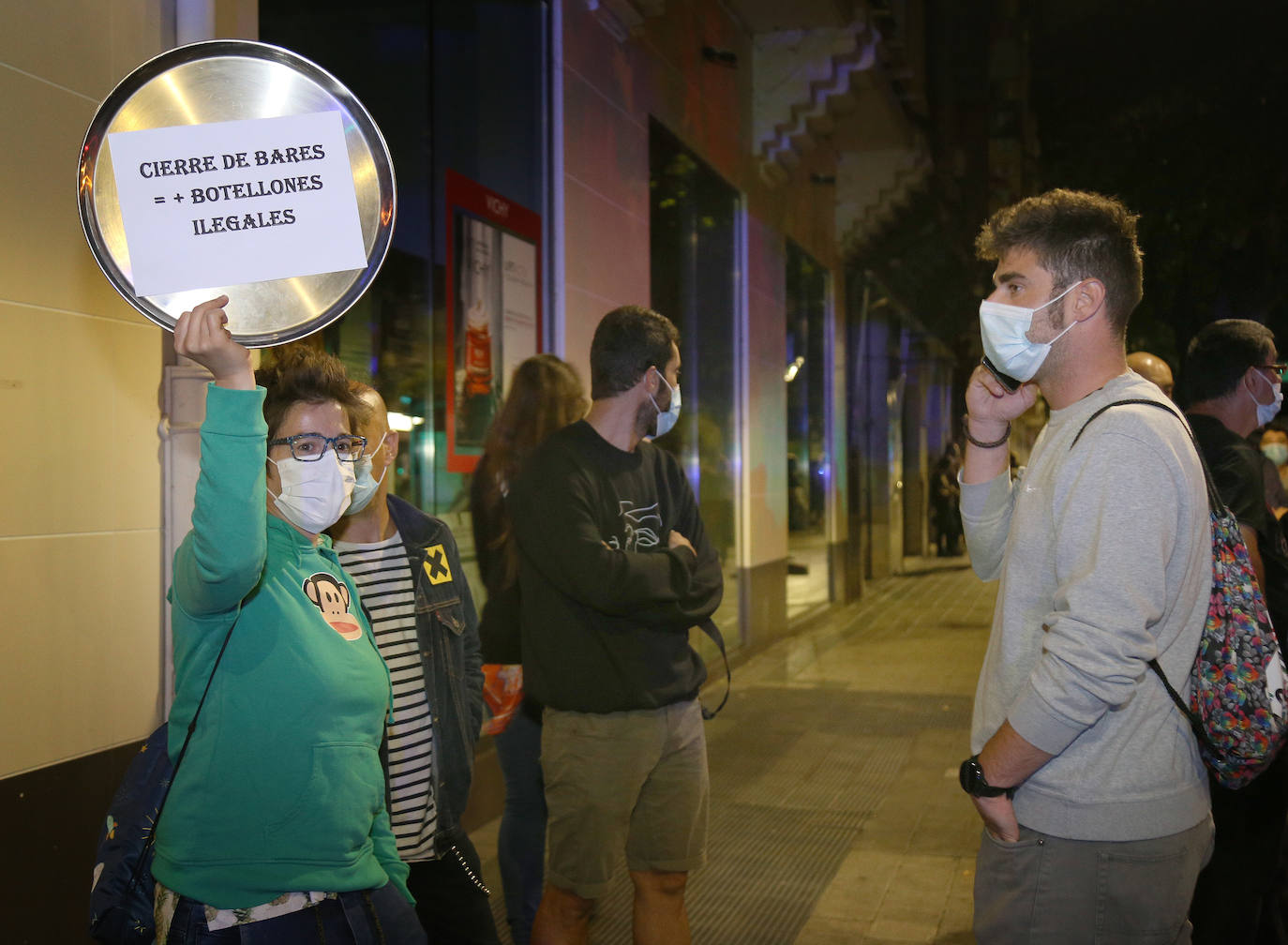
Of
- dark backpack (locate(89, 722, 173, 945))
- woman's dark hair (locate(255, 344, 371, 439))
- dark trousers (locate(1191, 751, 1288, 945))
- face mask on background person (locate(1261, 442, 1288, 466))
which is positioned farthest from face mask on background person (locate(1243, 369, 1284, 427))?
face mask on background person (locate(1261, 442, 1288, 466))

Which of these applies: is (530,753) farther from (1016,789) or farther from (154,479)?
(1016,789)

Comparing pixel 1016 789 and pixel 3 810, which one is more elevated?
pixel 1016 789

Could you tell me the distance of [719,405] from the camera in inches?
398

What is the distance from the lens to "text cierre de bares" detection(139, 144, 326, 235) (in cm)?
177

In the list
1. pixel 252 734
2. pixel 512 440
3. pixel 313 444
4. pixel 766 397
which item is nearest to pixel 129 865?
pixel 252 734

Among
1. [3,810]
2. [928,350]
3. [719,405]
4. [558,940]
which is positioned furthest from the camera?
[928,350]

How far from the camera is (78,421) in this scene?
9.98 ft

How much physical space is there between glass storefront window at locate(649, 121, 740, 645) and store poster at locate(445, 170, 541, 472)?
2710 millimetres

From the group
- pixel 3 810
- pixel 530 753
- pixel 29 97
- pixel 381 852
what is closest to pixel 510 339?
→ pixel 530 753

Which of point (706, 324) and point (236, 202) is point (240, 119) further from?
point (706, 324)

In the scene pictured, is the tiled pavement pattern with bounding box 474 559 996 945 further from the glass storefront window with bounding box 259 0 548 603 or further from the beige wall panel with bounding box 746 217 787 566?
the glass storefront window with bounding box 259 0 548 603

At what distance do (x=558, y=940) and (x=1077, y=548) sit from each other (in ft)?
6.06

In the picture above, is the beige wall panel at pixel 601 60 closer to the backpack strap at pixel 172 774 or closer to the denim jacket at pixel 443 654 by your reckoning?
the denim jacket at pixel 443 654

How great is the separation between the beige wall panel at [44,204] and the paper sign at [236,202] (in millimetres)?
1326
